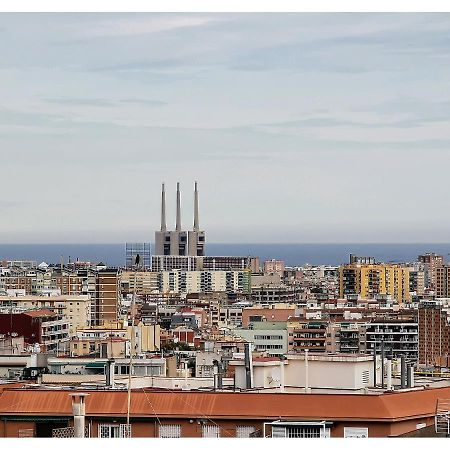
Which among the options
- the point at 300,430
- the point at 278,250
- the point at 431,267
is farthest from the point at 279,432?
the point at 278,250

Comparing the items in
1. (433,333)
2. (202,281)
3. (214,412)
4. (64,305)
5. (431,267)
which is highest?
(431,267)

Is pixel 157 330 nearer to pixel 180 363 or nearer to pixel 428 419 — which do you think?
pixel 180 363

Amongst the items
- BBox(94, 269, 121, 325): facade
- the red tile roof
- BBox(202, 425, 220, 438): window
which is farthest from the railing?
BBox(94, 269, 121, 325): facade

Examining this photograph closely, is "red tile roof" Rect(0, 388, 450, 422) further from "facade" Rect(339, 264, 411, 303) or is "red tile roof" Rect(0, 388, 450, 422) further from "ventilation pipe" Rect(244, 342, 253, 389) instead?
"facade" Rect(339, 264, 411, 303)

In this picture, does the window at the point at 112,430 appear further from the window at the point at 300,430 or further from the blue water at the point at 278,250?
the blue water at the point at 278,250

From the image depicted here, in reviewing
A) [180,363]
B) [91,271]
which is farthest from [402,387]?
[91,271]

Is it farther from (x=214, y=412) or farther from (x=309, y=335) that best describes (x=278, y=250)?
(x=214, y=412)
